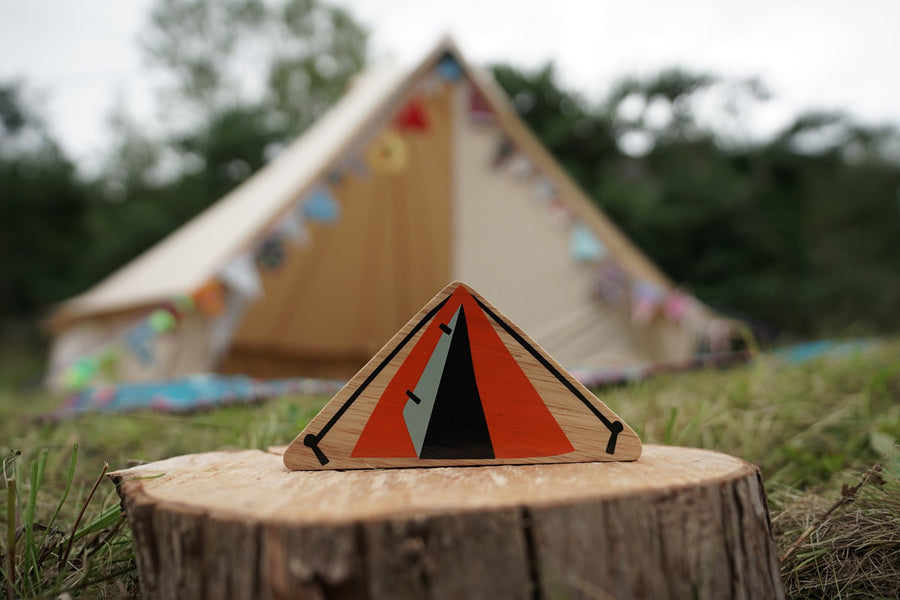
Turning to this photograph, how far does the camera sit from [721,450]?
107cm

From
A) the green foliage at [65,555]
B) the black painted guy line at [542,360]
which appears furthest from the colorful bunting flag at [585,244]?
the green foliage at [65,555]

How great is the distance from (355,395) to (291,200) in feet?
6.83

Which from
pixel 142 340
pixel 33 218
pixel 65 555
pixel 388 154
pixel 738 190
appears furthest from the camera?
pixel 33 218

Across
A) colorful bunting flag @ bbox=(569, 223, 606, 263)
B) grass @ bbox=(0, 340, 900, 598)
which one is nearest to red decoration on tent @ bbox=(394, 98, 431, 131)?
colorful bunting flag @ bbox=(569, 223, 606, 263)

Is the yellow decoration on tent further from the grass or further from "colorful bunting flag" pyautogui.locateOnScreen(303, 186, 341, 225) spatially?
the grass

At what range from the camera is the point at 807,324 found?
6.63 metres

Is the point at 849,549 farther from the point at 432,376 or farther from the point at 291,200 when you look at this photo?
the point at 291,200

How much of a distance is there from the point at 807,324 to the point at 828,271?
0.88 metres

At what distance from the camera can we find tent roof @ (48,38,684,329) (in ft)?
8.54

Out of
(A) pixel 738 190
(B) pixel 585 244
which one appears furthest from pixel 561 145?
(B) pixel 585 244

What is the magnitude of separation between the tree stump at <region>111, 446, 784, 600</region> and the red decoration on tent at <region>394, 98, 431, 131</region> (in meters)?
2.57

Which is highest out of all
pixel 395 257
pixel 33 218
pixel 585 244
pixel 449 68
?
pixel 33 218

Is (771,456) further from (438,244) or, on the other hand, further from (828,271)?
(828,271)

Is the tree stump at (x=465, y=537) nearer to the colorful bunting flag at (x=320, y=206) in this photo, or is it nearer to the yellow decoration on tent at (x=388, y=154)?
the colorful bunting flag at (x=320, y=206)
